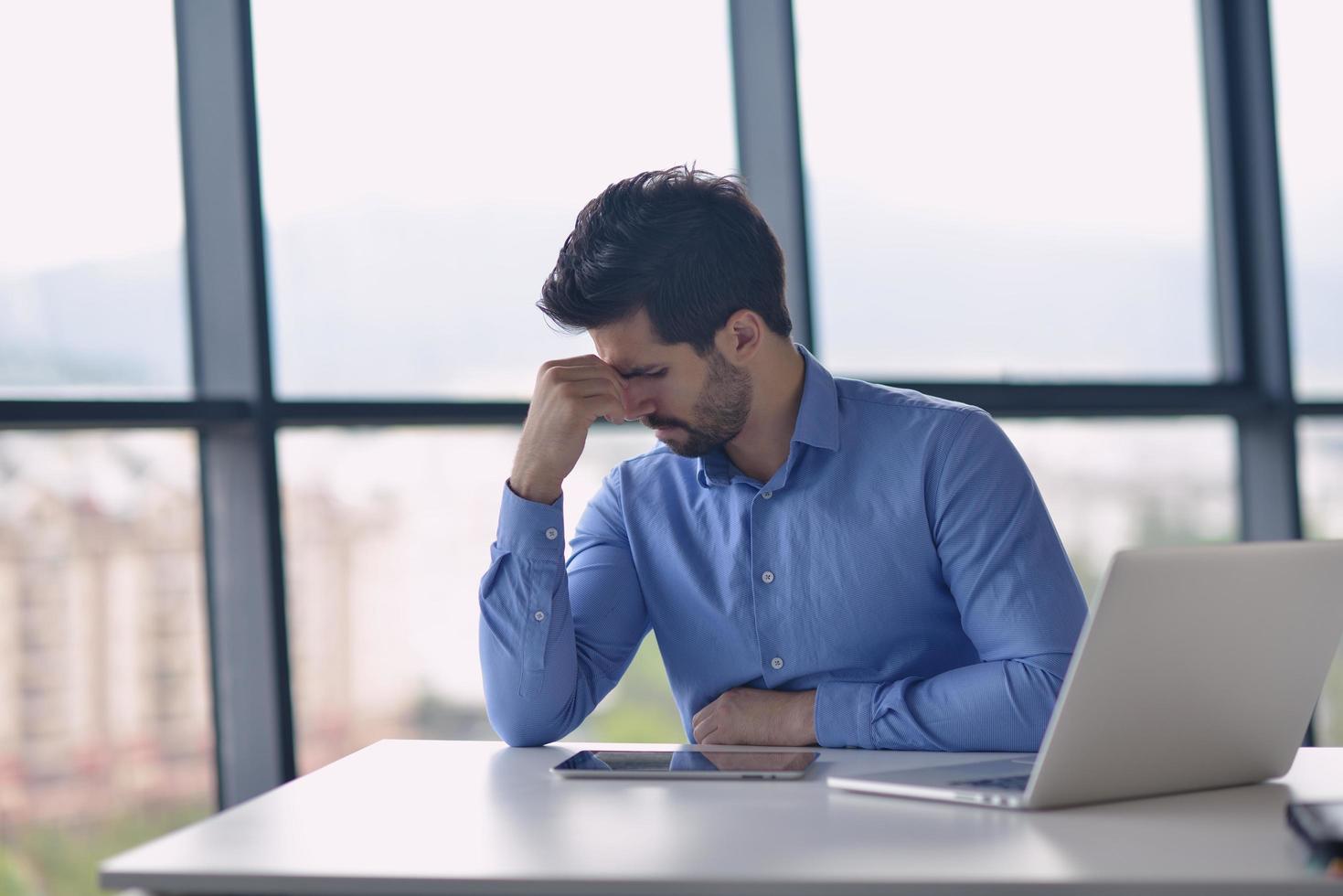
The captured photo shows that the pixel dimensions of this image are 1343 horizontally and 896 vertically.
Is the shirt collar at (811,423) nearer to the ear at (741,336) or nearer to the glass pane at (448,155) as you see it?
the ear at (741,336)

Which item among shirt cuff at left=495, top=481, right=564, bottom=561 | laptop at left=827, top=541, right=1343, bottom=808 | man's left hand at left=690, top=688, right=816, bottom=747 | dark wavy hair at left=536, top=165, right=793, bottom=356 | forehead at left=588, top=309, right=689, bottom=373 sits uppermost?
dark wavy hair at left=536, top=165, right=793, bottom=356

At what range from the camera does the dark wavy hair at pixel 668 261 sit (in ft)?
6.16

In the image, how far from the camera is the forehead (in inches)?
74.3

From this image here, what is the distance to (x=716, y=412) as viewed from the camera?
1.88 metres

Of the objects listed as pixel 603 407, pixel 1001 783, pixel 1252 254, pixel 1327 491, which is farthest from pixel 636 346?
pixel 1327 491

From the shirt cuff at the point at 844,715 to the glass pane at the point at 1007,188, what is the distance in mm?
1538

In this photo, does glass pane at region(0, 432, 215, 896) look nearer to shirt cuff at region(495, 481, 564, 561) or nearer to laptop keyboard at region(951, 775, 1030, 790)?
shirt cuff at region(495, 481, 564, 561)

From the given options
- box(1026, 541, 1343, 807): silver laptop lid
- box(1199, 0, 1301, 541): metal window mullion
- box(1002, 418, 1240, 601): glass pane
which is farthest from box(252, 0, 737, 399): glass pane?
box(1026, 541, 1343, 807): silver laptop lid

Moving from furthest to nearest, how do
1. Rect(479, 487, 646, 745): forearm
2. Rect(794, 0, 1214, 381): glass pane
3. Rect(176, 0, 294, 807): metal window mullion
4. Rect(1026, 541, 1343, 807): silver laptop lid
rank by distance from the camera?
Rect(794, 0, 1214, 381): glass pane, Rect(176, 0, 294, 807): metal window mullion, Rect(479, 487, 646, 745): forearm, Rect(1026, 541, 1343, 807): silver laptop lid

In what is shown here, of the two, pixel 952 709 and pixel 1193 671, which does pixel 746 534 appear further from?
pixel 1193 671

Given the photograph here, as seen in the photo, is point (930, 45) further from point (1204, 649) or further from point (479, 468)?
point (1204, 649)

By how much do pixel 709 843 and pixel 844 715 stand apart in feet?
1.82

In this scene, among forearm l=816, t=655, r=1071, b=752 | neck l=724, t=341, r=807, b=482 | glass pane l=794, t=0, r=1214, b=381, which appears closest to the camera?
forearm l=816, t=655, r=1071, b=752

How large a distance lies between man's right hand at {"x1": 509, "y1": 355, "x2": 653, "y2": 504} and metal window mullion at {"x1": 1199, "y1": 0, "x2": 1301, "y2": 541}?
2188 mm
